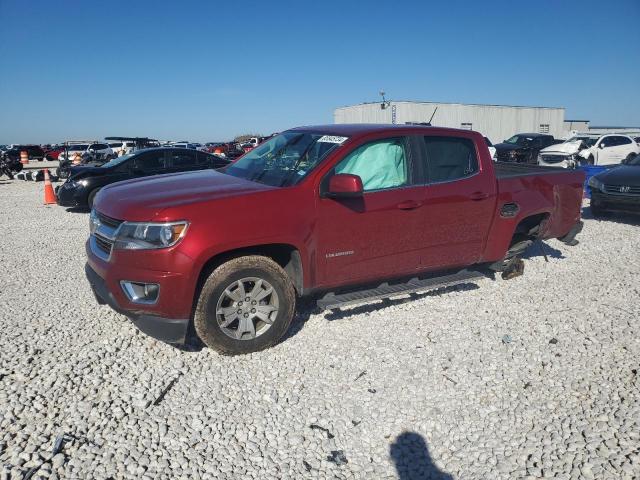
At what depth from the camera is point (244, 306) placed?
3496mm

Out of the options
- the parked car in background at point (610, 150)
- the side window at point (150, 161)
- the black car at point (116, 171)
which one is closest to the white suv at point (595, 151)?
the parked car in background at point (610, 150)

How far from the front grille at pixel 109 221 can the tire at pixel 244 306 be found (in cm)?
83

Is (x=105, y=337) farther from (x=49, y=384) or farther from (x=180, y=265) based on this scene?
(x=180, y=265)

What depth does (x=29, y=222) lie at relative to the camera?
30.2ft

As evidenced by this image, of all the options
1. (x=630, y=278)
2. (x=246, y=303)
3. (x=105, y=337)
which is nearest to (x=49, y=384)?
(x=105, y=337)

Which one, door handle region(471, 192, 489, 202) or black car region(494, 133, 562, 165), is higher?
black car region(494, 133, 562, 165)

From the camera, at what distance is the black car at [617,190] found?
28.0 feet

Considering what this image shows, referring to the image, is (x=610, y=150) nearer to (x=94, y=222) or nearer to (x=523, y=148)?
(x=523, y=148)

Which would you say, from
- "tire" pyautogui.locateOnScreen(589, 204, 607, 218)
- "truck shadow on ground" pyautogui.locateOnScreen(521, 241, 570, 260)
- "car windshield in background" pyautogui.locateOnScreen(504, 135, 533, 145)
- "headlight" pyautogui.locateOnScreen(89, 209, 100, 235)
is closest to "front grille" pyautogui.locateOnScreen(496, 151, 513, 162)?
"car windshield in background" pyautogui.locateOnScreen(504, 135, 533, 145)

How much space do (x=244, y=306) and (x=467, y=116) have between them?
3540 cm

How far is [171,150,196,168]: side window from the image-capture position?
1056 centimetres

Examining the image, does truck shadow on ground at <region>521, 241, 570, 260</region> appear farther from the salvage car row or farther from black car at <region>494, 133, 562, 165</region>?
black car at <region>494, 133, 562, 165</region>

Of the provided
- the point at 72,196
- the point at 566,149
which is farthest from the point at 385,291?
the point at 566,149

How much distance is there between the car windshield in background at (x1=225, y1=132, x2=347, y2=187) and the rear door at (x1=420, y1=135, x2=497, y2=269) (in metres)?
1.01
